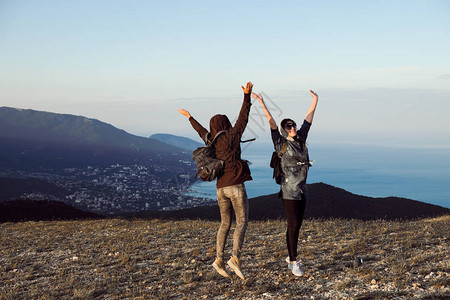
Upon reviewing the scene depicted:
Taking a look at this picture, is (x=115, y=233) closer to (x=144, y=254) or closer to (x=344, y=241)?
(x=144, y=254)

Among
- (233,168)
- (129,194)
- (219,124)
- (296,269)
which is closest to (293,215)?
(296,269)

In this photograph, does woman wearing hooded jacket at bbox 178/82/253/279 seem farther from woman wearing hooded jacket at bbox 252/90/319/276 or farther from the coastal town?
the coastal town

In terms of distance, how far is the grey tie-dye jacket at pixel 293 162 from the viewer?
7.16 meters

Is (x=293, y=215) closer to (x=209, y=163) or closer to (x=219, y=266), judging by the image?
(x=219, y=266)

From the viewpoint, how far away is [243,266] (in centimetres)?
886

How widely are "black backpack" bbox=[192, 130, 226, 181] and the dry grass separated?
7.72 ft

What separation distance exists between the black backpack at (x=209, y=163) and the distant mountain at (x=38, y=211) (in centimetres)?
2601

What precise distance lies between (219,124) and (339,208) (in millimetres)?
36889

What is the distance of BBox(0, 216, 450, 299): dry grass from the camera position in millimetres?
7277

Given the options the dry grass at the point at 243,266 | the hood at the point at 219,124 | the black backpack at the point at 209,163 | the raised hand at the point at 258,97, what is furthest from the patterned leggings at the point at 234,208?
the raised hand at the point at 258,97

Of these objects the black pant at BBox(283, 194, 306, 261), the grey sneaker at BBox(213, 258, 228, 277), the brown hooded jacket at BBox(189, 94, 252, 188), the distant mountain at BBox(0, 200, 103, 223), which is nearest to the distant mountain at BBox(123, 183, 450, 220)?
→ the distant mountain at BBox(0, 200, 103, 223)

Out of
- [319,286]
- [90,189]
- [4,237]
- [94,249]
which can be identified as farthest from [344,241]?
[90,189]

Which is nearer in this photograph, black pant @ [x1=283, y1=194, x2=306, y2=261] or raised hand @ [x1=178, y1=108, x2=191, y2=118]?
black pant @ [x1=283, y1=194, x2=306, y2=261]

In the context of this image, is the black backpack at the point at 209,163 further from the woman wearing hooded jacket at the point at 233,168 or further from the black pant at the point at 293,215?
the black pant at the point at 293,215
